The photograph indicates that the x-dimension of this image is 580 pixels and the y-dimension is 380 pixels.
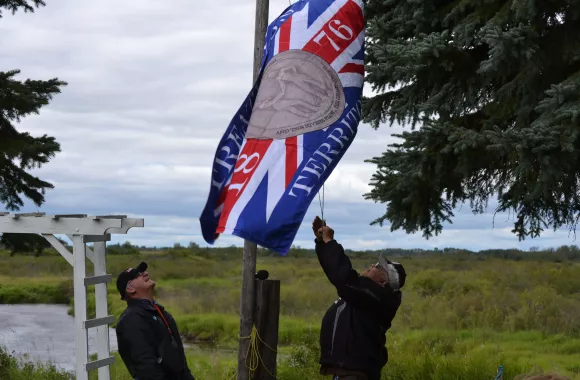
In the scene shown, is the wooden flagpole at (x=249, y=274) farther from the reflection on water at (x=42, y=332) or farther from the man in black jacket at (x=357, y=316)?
the reflection on water at (x=42, y=332)

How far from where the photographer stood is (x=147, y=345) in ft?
20.0

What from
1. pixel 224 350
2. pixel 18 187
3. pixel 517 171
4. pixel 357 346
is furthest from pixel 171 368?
pixel 224 350

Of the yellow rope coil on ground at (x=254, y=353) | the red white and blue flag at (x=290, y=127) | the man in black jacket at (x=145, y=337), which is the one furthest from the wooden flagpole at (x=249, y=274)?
the man in black jacket at (x=145, y=337)

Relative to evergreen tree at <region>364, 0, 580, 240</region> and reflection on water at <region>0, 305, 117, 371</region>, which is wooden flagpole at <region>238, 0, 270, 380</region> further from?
reflection on water at <region>0, 305, 117, 371</region>

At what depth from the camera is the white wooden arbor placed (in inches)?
311

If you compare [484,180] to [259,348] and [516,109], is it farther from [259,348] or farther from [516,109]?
[259,348]

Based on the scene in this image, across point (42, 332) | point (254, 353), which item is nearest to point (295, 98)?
point (254, 353)

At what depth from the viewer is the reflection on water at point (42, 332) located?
76.2ft

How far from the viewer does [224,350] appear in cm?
2212

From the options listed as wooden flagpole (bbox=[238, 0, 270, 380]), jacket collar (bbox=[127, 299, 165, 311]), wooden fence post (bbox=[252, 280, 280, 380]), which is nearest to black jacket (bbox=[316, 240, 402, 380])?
jacket collar (bbox=[127, 299, 165, 311])

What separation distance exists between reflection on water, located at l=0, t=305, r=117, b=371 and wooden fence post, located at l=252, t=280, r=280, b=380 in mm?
13247

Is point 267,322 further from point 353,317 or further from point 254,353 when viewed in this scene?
point 353,317

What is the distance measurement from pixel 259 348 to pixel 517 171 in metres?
3.19

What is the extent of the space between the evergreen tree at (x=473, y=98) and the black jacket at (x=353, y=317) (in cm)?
245
